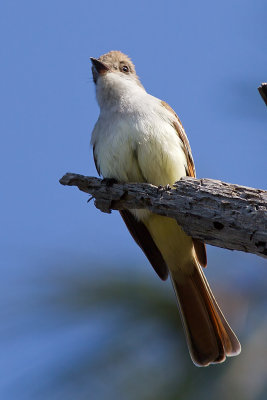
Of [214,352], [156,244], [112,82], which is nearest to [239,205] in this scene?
[214,352]

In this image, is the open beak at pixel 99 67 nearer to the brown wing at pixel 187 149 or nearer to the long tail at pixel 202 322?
the brown wing at pixel 187 149

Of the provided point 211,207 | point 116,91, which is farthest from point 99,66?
point 211,207

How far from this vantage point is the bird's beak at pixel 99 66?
6453mm

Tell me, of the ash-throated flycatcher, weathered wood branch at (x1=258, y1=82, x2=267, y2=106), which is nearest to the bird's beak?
the ash-throated flycatcher

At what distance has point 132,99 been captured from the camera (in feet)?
19.5

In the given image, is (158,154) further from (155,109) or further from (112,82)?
(112,82)

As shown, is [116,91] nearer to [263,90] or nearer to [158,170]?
[158,170]

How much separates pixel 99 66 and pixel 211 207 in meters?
2.78

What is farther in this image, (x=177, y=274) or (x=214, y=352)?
(x=177, y=274)

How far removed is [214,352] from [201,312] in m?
0.57

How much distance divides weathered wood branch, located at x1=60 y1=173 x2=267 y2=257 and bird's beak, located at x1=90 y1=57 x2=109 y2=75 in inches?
77.0

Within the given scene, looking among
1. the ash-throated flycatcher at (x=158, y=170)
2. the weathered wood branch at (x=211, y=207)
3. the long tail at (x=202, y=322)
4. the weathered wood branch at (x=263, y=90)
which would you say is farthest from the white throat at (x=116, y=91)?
the weathered wood branch at (x=263, y=90)

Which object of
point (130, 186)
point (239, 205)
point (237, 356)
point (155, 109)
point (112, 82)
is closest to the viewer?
point (239, 205)

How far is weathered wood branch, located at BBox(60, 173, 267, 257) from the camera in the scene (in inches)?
162
